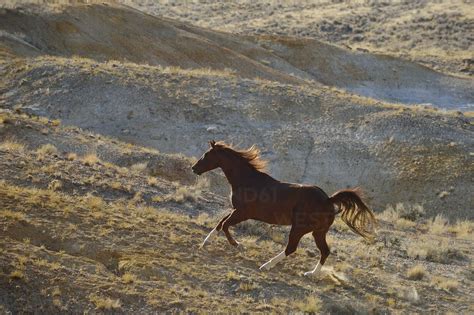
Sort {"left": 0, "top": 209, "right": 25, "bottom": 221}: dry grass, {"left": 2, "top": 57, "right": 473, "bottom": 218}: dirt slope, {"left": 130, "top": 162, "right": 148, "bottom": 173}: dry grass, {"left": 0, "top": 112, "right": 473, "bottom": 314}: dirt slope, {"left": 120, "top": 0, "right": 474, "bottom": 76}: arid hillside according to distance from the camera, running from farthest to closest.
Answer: {"left": 120, "top": 0, "right": 474, "bottom": 76}: arid hillside, {"left": 2, "top": 57, "right": 473, "bottom": 218}: dirt slope, {"left": 130, "top": 162, "right": 148, "bottom": 173}: dry grass, {"left": 0, "top": 209, "right": 25, "bottom": 221}: dry grass, {"left": 0, "top": 112, "right": 473, "bottom": 314}: dirt slope

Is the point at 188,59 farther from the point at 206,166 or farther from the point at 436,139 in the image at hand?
the point at 206,166

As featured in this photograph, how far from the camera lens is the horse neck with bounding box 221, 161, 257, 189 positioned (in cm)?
1297

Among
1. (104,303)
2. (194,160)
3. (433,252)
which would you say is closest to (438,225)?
(433,252)

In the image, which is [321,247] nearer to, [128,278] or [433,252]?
[128,278]

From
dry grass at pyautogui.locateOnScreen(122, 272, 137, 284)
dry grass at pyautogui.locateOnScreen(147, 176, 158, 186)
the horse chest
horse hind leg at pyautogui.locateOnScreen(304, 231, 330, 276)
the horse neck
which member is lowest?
dry grass at pyautogui.locateOnScreen(122, 272, 137, 284)

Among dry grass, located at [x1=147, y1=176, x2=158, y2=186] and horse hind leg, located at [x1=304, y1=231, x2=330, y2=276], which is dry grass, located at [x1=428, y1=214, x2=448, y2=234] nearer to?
dry grass, located at [x1=147, y1=176, x2=158, y2=186]

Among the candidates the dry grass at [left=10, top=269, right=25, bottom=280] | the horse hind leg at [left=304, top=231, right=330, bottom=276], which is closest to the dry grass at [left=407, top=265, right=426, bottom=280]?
the horse hind leg at [left=304, top=231, right=330, bottom=276]

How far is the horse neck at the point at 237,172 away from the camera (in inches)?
511

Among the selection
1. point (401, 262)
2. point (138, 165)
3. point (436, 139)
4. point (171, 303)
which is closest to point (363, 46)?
point (436, 139)

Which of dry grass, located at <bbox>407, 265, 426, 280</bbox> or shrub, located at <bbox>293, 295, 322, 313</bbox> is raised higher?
dry grass, located at <bbox>407, 265, 426, 280</bbox>

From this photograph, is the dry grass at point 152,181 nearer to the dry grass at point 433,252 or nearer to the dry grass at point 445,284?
the dry grass at point 433,252

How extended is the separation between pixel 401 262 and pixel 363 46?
148 feet

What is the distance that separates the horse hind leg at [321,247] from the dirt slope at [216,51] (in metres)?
23.9

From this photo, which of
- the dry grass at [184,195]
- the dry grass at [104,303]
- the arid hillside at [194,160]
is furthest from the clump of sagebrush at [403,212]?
the dry grass at [104,303]
